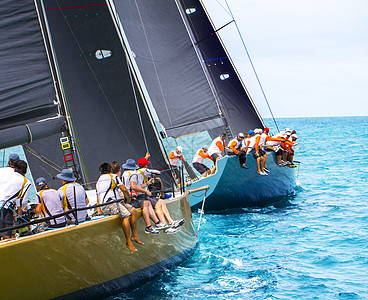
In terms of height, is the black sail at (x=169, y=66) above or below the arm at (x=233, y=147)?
above

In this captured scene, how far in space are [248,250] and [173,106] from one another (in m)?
5.50

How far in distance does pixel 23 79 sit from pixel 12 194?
2275 mm

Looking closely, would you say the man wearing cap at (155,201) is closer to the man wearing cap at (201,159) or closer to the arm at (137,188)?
the arm at (137,188)

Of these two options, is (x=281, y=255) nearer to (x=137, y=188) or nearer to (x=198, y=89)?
(x=137, y=188)

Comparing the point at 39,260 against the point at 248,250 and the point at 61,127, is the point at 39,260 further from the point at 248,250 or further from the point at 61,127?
the point at 248,250

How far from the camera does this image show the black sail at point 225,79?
676 inches

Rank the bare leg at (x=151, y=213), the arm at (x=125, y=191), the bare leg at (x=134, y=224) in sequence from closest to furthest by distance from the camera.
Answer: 1. the arm at (x=125, y=191)
2. the bare leg at (x=134, y=224)
3. the bare leg at (x=151, y=213)

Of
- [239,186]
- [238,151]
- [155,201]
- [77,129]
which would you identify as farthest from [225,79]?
[155,201]

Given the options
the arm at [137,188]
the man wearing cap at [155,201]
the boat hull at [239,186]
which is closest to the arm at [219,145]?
the boat hull at [239,186]

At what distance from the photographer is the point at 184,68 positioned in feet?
50.7

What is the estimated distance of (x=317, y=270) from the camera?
9.32 meters

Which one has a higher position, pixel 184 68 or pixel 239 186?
pixel 184 68

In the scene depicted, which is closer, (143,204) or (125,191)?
(125,191)

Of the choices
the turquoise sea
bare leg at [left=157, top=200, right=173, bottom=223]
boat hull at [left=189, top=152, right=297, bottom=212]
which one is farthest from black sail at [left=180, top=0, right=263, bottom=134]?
bare leg at [left=157, top=200, right=173, bottom=223]
